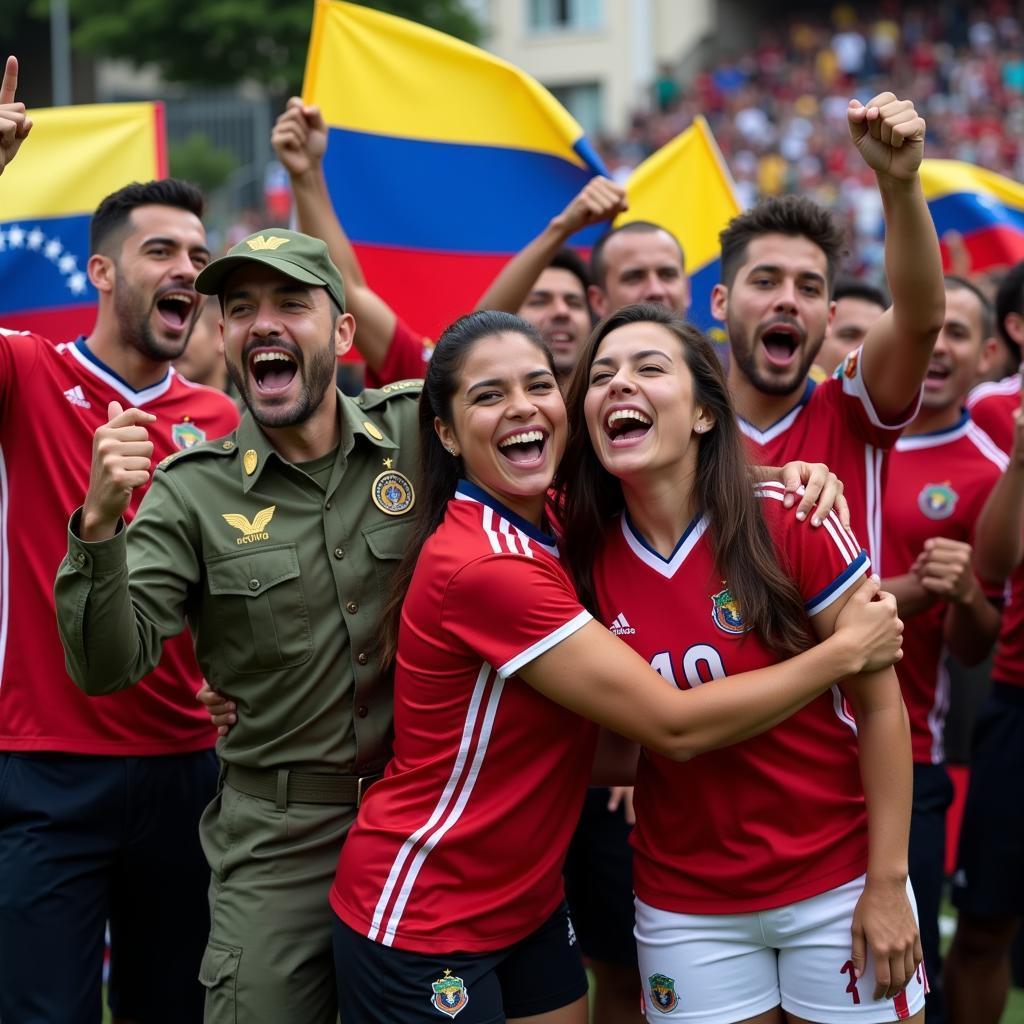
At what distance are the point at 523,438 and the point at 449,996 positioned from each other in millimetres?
1356

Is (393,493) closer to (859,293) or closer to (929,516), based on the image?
(929,516)

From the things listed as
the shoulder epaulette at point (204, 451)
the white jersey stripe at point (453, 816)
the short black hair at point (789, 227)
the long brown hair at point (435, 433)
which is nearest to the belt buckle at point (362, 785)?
the long brown hair at point (435, 433)

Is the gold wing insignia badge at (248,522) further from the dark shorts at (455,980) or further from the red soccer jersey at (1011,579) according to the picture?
the red soccer jersey at (1011,579)

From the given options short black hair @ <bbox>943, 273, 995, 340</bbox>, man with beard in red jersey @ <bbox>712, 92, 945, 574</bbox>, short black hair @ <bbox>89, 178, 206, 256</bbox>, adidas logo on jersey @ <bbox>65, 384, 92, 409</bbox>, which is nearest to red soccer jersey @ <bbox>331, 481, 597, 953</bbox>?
man with beard in red jersey @ <bbox>712, 92, 945, 574</bbox>

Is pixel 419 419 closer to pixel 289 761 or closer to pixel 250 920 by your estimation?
pixel 289 761

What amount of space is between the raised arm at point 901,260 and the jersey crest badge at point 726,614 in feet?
3.27

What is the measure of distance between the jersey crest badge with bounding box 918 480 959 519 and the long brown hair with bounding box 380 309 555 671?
6.21 ft

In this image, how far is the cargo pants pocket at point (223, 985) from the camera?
3.68 m

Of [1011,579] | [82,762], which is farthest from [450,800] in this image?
[1011,579]

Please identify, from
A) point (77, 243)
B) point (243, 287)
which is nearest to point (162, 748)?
point (243, 287)

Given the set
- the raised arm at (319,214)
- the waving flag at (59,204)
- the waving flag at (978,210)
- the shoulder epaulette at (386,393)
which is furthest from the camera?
the waving flag at (978,210)

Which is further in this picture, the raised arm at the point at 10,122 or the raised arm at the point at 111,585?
the raised arm at the point at 10,122

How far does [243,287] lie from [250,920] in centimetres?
169

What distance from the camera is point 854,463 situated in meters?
4.36
